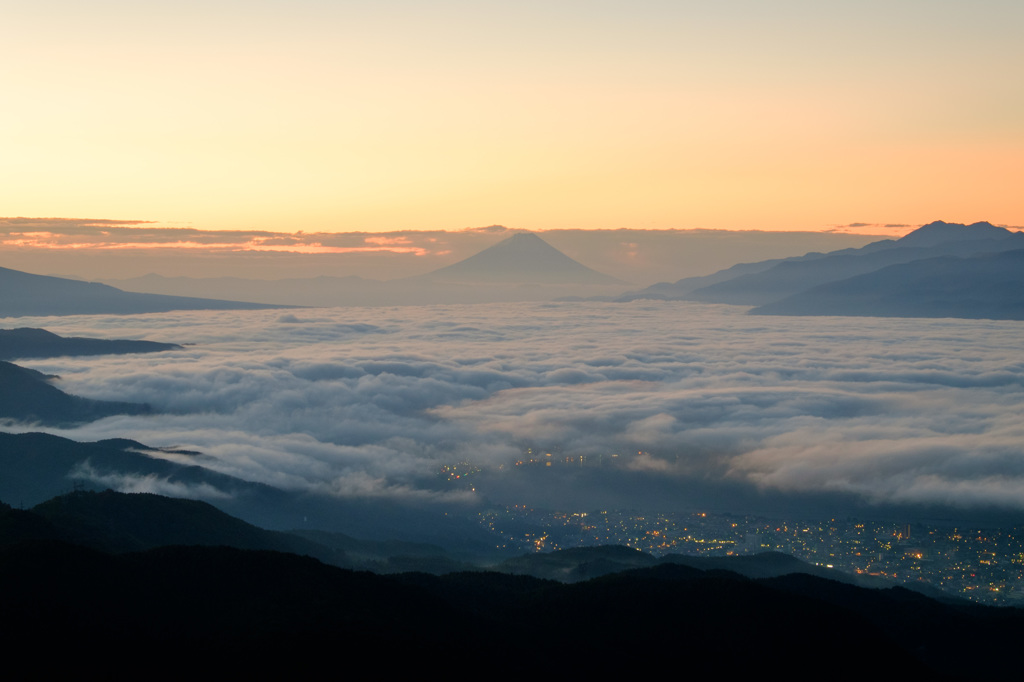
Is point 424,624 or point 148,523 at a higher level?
point 424,624

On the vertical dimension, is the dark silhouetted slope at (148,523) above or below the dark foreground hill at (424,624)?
below

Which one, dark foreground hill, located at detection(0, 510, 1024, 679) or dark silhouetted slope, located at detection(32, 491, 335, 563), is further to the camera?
dark silhouetted slope, located at detection(32, 491, 335, 563)

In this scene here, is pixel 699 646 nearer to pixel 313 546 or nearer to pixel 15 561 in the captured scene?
pixel 15 561

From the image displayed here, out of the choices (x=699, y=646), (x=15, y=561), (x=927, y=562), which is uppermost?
(x=15, y=561)

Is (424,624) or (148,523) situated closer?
(424,624)

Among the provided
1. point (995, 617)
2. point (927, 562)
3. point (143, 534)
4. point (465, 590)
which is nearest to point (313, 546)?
point (143, 534)

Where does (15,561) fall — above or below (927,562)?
above

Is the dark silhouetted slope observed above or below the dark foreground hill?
below

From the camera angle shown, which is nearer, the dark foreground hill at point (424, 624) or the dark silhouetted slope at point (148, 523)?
the dark foreground hill at point (424, 624)

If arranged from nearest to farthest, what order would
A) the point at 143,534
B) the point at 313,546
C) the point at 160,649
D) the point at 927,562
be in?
1. the point at 160,649
2. the point at 143,534
3. the point at 313,546
4. the point at 927,562

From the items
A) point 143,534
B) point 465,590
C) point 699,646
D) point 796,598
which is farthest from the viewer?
point 143,534

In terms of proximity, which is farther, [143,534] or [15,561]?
[143,534]
